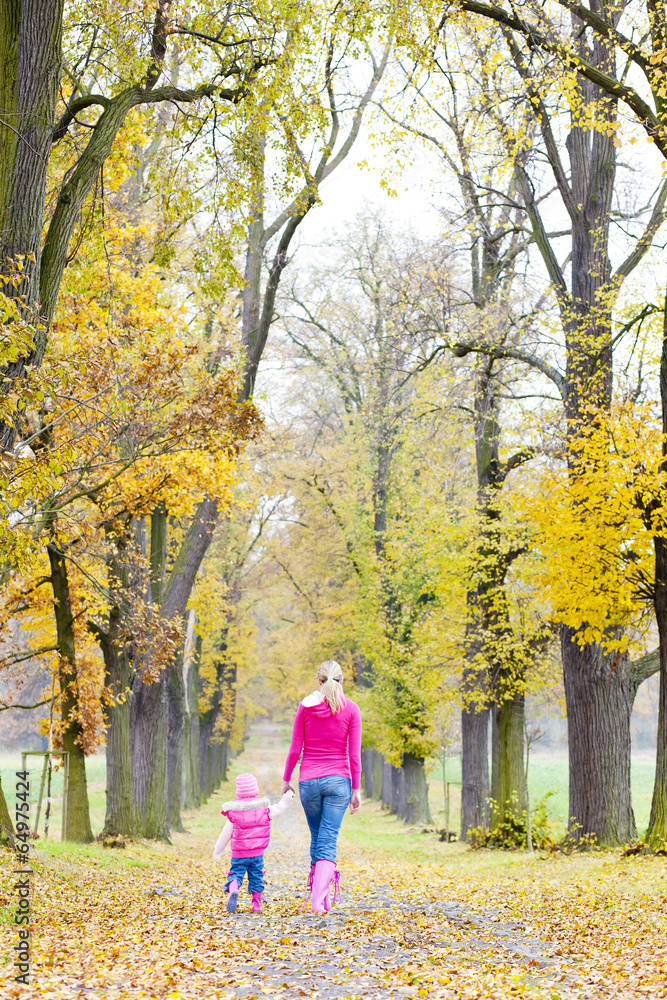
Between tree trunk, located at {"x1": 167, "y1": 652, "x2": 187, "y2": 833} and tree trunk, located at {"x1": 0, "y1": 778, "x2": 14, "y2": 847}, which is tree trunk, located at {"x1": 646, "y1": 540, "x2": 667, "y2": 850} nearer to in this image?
tree trunk, located at {"x1": 0, "y1": 778, "x2": 14, "y2": 847}

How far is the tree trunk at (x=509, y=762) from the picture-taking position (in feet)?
50.1

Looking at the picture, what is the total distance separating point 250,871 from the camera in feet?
23.4

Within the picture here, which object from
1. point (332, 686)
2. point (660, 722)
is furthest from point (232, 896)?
point (660, 722)

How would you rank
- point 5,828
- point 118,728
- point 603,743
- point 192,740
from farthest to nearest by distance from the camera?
point 192,740 → point 118,728 → point 603,743 → point 5,828

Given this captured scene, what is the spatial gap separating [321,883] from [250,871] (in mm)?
1133

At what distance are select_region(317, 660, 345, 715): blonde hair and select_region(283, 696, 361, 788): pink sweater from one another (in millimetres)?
55

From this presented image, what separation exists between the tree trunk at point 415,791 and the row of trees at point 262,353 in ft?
6.41

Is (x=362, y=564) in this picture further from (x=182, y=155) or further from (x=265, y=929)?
(x=265, y=929)

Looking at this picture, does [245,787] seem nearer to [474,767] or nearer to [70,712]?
[70,712]

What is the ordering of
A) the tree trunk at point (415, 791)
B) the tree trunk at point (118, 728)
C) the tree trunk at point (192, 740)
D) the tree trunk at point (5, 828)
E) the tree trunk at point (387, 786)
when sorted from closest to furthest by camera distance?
the tree trunk at point (5, 828) < the tree trunk at point (118, 728) < the tree trunk at point (415, 791) < the tree trunk at point (192, 740) < the tree trunk at point (387, 786)

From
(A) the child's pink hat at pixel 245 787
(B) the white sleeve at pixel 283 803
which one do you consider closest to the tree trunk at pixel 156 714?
(A) the child's pink hat at pixel 245 787

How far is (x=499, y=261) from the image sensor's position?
17.2 m

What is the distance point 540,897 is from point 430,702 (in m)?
13.3

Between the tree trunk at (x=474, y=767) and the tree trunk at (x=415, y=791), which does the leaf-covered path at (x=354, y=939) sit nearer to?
the tree trunk at (x=474, y=767)
